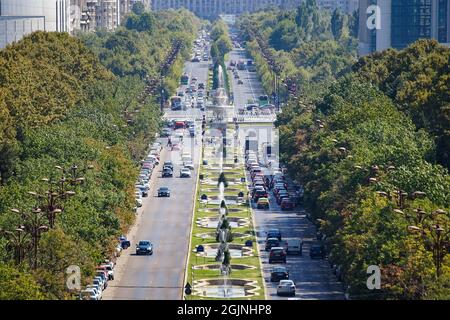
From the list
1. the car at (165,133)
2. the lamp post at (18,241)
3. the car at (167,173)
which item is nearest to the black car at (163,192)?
the car at (167,173)

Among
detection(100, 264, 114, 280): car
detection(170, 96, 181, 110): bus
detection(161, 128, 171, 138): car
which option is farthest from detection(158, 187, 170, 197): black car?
detection(170, 96, 181, 110): bus

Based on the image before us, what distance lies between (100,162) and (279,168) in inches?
1338

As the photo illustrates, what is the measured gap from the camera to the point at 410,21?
530ft

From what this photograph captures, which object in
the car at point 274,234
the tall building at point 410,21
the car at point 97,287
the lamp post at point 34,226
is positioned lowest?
the car at point 274,234

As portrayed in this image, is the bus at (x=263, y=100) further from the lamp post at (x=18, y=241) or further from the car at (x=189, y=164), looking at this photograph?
the lamp post at (x=18, y=241)

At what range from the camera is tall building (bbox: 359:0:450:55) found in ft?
524

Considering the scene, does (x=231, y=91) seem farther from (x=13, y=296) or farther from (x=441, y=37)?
(x=13, y=296)

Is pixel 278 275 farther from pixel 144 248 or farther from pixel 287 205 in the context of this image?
pixel 287 205

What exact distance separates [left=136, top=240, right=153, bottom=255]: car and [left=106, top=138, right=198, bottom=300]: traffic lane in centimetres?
37

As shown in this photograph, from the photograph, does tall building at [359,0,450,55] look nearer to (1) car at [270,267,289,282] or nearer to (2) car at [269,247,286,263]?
(2) car at [269,247,286,263]

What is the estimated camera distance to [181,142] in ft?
448

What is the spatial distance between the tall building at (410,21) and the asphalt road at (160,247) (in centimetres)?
4640

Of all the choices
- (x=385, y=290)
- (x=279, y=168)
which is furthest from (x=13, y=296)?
(x=279, y=168)

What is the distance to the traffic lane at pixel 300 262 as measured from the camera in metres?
66.8
